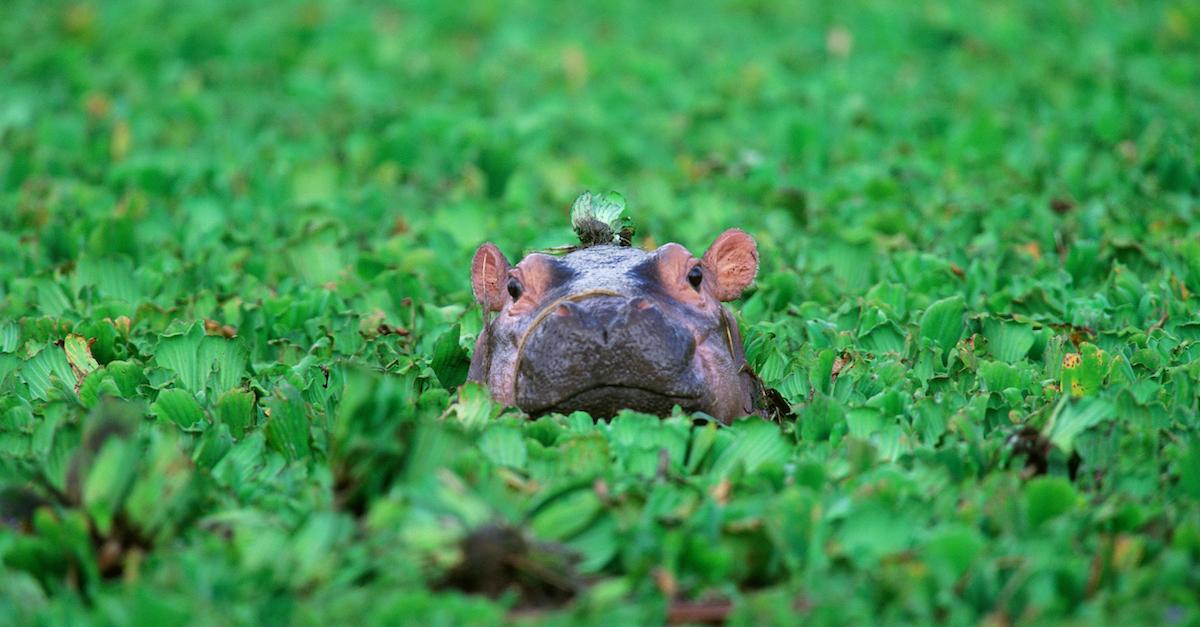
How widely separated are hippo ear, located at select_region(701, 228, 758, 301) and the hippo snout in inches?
20.8

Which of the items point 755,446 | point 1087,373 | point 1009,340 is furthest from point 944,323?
point 755,446

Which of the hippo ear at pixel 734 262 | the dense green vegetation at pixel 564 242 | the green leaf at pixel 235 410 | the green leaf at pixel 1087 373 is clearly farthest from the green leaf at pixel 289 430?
the green leaf at pixel 1087 373

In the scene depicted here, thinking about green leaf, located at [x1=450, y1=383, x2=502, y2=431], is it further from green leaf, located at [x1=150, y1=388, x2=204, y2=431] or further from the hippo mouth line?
green leaf, located at [x1=150, y1=388, x2=204, y2=431]

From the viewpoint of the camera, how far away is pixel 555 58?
11.0 meters

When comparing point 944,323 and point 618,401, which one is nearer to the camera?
point 618,401

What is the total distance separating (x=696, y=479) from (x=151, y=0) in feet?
30.7

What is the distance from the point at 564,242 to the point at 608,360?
2585mm

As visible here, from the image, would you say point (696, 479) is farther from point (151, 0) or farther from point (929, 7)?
point (151, 0)

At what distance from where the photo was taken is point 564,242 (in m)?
6.76

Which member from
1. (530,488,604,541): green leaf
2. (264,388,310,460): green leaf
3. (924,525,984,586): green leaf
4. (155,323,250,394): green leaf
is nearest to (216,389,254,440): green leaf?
(264,388,310,460): green leaf

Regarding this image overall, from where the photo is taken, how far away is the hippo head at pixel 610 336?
4.21 meters

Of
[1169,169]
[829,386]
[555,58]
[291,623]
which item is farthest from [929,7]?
[291,623]

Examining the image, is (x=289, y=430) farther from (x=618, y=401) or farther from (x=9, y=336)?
(x=9, y=336)

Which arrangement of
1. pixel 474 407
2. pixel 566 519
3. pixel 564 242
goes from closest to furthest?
pixel 566 519 < pixel 474 407 < pixel 564 242
